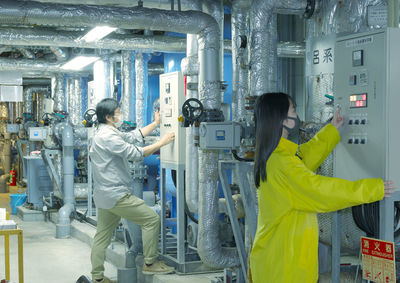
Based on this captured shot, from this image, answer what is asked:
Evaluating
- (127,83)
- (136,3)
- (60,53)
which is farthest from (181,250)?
(60,53)

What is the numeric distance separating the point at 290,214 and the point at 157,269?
2800 millimetres

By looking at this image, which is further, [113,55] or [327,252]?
[113,55]

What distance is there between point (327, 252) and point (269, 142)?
1210mm

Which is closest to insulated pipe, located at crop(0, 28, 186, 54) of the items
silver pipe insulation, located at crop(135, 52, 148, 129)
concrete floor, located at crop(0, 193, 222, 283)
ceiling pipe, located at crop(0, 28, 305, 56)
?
ceiling pipe, located at crop(0, 28, 305, 56)

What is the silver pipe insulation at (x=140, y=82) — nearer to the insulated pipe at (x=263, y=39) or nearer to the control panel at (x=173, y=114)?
the control panel at (x=173, y=114)

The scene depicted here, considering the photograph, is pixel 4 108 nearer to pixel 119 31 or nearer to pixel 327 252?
pixel 119 31

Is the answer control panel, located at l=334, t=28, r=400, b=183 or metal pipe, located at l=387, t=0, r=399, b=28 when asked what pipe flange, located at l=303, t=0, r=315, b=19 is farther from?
control panel, located at l=334, t=28, r=400, b=183

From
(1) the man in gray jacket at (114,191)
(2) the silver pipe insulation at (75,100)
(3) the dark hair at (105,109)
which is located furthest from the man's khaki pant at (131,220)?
(2) the silver pipe insulation at (75,100)

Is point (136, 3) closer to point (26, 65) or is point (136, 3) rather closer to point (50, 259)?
point (50, 259)

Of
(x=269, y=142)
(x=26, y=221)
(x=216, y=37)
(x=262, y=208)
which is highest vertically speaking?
(x=216, y=37)

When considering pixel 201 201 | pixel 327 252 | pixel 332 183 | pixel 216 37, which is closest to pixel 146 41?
pixel 216 37

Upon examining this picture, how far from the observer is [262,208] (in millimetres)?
2955

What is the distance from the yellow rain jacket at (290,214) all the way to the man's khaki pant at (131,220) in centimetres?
241

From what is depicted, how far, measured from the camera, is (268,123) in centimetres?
278
